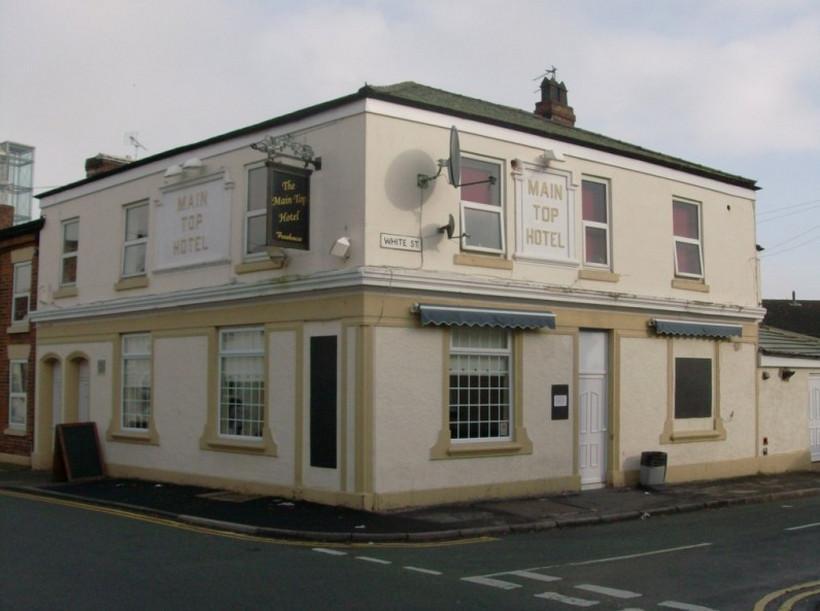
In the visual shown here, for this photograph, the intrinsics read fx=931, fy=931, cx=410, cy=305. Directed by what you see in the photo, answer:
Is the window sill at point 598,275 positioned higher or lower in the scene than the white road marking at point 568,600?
higher

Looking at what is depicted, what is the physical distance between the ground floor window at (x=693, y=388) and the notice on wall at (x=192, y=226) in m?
9.89

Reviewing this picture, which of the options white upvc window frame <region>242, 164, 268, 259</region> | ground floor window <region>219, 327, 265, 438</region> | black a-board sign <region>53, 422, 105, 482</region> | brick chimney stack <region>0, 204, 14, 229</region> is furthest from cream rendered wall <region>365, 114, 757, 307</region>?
brick chimney stack <region>0, 204, 14, 229</region>

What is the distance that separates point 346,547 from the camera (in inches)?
481

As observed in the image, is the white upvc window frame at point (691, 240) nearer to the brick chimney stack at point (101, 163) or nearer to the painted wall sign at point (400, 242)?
the painted wall sign at point (400, 242)

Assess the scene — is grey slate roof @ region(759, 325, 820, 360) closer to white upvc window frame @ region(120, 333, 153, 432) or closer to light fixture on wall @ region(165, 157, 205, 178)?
light fixture on wall @ region(165, 157, 205, 178)

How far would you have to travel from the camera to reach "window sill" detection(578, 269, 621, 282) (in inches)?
712

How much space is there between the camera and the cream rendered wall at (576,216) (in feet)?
50.0

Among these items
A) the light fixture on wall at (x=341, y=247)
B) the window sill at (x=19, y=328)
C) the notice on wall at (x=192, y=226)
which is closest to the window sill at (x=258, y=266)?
the notice on wall at (x=192, y=226)

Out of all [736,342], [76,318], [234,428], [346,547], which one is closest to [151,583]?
[346,547]

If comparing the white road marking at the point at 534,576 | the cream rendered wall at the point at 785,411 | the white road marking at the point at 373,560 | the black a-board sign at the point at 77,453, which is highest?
the cream rendered wall at the point at 785,411

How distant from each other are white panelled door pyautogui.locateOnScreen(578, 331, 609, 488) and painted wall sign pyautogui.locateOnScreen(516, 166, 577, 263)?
6.22 feet

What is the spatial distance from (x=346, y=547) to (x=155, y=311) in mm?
9078

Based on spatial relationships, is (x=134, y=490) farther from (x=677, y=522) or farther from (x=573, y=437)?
(x=677, y=522)

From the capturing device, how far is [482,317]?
52.5 ft
